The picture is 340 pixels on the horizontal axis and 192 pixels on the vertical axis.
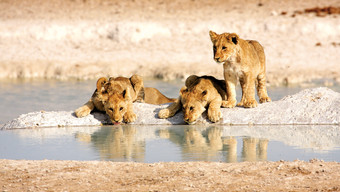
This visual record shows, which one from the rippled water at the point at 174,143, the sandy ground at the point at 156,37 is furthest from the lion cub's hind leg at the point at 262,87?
the sandy ground at the point at 156,37

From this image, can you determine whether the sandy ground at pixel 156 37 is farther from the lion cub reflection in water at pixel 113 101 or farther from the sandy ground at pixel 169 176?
the sandy ground at pixel 169 176

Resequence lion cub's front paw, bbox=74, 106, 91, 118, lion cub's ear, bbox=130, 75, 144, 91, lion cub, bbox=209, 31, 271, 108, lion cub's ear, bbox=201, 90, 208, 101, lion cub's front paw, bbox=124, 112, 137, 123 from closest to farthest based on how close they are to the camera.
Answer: lion cub, bbox=209, 31, 271, 108
lion cub's ear, bbox=201, 90, 208, 101
lion cub's front paw, bbox=124, 112, 137, 123
lion cub's front paw, bbox=74, 106, 91, 118
lion cub's ear, bbox=130, 75, 144, 91

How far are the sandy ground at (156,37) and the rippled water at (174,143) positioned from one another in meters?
9.37

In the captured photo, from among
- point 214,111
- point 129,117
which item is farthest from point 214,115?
point 129,117

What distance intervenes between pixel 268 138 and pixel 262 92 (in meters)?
2.16

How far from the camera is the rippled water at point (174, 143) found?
337 inches

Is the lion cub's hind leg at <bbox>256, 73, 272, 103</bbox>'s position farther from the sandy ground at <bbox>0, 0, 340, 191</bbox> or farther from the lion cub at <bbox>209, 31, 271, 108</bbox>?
the sandy ground at <bbox>0, 0, 340, 191</bbox>

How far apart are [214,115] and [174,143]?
1538 mm

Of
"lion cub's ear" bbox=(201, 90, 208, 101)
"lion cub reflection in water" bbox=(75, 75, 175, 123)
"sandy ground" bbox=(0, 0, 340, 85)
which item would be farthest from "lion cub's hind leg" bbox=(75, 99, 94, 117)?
"sandy ground" bbox=(0, 0, 340, 85)

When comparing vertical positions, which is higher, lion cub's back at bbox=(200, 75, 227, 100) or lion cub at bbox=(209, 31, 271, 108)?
lion cub at bbox=(209, 31, 271, 108)

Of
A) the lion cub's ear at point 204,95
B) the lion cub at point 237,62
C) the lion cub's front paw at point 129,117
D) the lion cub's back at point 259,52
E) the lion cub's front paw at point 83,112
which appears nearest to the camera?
the lion cub at point 237,62

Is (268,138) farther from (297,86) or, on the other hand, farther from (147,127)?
(297,86)

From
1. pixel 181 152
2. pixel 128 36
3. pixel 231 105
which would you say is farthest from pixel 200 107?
pixel 128 36

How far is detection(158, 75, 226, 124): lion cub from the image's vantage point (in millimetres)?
10773
